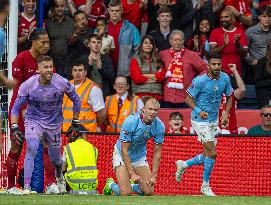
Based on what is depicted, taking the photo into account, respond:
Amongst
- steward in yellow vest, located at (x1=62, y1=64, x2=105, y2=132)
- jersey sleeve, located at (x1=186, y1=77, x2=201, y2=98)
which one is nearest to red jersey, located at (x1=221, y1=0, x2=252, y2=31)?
steward in yellow vest, located at (x1=62, y1=64, x2=105, y2=132)

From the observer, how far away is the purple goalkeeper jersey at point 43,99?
1633 cm

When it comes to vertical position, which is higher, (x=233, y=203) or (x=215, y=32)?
(x=215, y=32)

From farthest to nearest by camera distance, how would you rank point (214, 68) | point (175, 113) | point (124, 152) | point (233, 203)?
point (175, 113)
point (214, 68)
point (124, 152)
point (233, 203)

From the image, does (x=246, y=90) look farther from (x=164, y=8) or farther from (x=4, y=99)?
(x=4, y=99)

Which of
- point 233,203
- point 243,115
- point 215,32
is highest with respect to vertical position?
point 215,32

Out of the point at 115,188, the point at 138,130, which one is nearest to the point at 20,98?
the point at 138,130

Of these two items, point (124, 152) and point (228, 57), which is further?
point (228, 57)

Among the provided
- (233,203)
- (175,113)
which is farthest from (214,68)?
(233,203)

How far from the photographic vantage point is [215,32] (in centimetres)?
2033

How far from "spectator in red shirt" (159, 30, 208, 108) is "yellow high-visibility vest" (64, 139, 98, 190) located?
3385 mm

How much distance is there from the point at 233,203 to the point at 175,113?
5273 mm

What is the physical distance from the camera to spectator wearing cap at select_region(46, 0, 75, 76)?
2033 cm

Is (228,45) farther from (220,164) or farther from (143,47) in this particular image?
(220,164)

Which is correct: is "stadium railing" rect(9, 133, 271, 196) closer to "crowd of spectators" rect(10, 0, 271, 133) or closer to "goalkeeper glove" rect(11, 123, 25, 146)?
"crowd of spectators" rect(10, 0, 271, 133)
